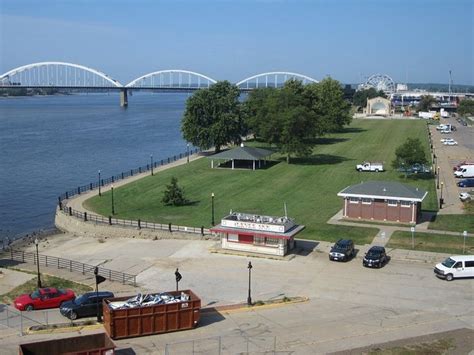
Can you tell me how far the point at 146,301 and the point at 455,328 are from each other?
12.4m

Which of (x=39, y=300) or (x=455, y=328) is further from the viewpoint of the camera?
(x=39, y=300)

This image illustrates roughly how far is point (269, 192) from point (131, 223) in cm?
1615

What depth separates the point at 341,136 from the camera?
10775 centimetres

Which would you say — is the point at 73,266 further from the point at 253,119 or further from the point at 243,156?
the point at 253,119

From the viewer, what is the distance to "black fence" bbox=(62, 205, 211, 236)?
41.1 meters

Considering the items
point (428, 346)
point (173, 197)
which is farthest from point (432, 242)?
point (173, 197)

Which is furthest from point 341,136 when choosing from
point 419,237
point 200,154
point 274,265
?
point 274,265

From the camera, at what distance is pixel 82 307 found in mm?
24875

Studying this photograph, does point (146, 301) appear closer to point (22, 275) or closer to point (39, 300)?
point (39, 300)

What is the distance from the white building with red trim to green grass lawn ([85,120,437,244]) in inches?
163

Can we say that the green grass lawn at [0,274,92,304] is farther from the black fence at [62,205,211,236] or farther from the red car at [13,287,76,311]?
the black fence at [62,205,211,236]

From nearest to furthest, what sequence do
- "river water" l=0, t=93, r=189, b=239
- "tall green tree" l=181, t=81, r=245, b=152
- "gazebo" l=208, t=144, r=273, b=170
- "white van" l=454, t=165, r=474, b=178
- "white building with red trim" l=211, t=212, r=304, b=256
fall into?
"white building with red trim" l=211, t=212, r=304, b=256 → "river water" l=0, t=93, r=189, b=239 → "white van" l=454, t=165, r=474, b=178 → "gazebo" l=208, t=144, r=273, b=170 → "tall green tree" l=181, t=81, r=245, b=152

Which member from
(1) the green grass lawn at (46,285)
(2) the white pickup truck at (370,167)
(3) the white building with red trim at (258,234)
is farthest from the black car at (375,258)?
(2) the white pickup truck at (370,167)


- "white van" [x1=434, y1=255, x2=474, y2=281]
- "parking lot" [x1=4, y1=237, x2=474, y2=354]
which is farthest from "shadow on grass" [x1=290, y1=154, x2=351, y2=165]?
"white van" [x1=434, y1=255, x2=474, y2=281]
